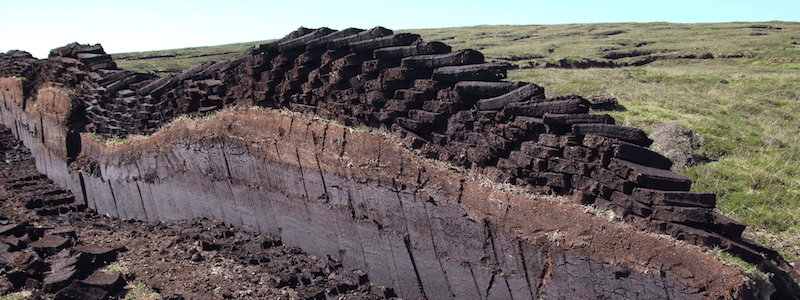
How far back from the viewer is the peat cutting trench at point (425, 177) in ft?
12.3

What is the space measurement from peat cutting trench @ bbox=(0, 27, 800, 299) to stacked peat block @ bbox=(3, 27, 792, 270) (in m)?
0.02

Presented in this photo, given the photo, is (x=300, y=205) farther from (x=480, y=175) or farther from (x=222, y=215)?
(x=480, y=175)

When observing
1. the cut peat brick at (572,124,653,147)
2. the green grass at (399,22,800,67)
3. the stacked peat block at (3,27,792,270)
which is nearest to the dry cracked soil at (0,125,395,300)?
the stacked peat block at (3,27,792,270)

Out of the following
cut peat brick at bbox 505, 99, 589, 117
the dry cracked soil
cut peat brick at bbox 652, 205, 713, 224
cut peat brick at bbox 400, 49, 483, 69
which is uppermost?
cut peat brick at bbox 400, 49, 483, 69

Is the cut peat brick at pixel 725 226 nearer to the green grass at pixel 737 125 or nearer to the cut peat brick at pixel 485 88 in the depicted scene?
the cut peat brick at pixel 485 88

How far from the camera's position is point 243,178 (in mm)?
6641

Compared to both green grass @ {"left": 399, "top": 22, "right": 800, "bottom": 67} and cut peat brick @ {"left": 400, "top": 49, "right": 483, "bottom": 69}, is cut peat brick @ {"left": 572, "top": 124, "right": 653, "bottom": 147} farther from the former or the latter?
green grass @ {"left": 399, "top": 22, "right": 800, "bottom": 67}

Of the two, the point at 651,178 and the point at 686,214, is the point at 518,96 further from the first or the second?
the point at 686,214


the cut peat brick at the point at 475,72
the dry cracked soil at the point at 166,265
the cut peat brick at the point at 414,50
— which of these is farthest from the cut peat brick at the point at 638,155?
the dry cracked soil at the point at 166,265

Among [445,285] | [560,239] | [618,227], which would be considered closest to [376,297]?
[445,285]

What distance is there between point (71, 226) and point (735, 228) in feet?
28.9

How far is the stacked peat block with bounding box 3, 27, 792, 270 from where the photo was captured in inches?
148

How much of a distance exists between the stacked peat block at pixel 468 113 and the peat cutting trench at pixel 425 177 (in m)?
0.02

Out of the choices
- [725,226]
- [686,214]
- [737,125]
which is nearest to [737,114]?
[737,125]
